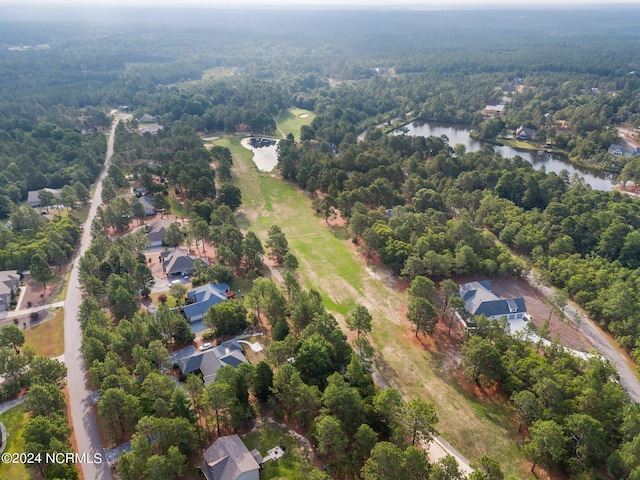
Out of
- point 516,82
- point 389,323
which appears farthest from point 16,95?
point 516,82

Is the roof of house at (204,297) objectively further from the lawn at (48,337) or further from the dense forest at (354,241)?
the lawn at (48,337)

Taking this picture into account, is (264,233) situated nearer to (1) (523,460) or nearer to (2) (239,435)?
(2) (239,435)

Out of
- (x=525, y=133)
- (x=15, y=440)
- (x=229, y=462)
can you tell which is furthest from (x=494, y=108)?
(x=15, y=440)

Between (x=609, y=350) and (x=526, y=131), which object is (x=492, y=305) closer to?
(x=609, y=350)

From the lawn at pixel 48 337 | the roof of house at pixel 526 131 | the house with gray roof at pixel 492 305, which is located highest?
the roof of house at pixel 526 131

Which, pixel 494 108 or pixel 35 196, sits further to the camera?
pixel 494 108

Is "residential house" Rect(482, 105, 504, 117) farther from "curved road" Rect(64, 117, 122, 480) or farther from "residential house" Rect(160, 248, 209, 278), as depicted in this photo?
"curved road" Rect(64, 117, 122, 480)

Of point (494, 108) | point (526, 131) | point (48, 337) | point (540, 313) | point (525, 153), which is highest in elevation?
point (494, 108)

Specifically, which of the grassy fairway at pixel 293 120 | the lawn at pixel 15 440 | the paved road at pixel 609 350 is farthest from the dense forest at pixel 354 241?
the grassy fairway at pixel 293 120

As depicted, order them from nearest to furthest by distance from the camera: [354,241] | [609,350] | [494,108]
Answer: [609,350]
[354,241]
[494,108]
